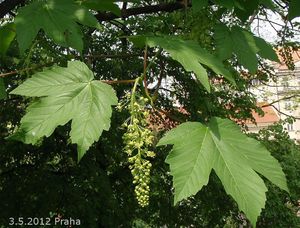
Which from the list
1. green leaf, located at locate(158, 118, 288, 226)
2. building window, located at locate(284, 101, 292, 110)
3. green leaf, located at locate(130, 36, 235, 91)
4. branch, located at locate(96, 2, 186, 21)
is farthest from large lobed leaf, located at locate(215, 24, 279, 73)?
building window, located at locate(284, 101, 292, 110)

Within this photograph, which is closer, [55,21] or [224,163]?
[224,163]

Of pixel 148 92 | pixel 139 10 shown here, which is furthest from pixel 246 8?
pixel 148 92

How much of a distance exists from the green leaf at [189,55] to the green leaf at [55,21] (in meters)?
0.27

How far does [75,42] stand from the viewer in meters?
1.39

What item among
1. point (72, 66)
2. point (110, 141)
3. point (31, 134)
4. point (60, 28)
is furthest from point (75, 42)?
point (110, 141)

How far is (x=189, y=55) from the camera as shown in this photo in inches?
46.4

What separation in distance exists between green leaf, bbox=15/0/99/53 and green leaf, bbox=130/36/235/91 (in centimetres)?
27

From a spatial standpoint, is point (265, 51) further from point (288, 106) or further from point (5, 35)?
point (288, 106)

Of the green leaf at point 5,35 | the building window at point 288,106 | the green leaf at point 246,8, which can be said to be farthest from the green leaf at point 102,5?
the building window at point 288,106

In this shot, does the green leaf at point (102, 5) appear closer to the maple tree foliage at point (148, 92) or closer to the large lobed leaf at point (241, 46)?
the maple tree foliage at point (148, 92)

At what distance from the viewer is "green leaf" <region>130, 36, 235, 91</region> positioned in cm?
112

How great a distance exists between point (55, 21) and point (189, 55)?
545 mm

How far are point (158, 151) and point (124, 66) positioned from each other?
4.54ft

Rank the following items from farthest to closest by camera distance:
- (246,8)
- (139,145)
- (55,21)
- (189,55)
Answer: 1. (246,8)
2. (55,21)
3. (189,55)
4. (139,145)
